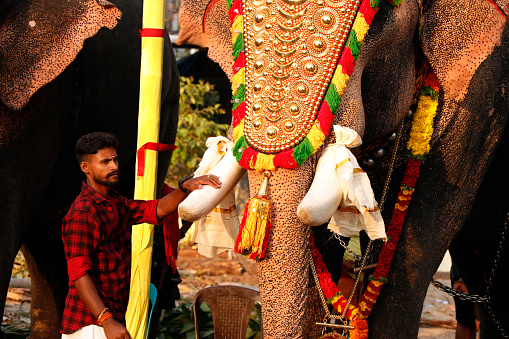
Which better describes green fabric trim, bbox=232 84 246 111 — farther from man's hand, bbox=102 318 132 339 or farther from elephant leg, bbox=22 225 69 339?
elephant leg, bbox=22 225 69 339

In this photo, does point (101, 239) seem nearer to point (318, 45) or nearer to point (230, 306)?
point (318, 45)

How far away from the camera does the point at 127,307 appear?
2.92 m

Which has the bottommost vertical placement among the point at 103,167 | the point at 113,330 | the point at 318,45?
the point at 113,330

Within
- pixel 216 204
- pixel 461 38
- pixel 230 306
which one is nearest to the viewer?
pixel 216 204

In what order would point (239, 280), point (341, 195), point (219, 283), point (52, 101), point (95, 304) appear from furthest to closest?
point (239, 280), point (219, 283), point (52, 101), point (95, 304), point (341, 195)

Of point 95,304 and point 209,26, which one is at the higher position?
point 209,26

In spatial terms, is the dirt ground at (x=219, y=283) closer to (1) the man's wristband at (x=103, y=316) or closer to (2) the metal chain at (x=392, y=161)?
(1) the man's wristband at (x=103, y=316)

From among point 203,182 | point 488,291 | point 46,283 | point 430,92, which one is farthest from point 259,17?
point 46,283

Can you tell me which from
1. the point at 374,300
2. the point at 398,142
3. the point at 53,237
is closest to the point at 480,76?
the point at 398,142

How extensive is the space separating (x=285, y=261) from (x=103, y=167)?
0.73 metres

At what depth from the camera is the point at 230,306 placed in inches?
172

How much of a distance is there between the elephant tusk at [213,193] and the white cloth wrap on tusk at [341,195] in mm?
338

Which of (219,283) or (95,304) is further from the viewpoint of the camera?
(219,283)

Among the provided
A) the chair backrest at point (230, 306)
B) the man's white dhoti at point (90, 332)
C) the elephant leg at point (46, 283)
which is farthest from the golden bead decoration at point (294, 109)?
the elephant leg at point (46, 283)
